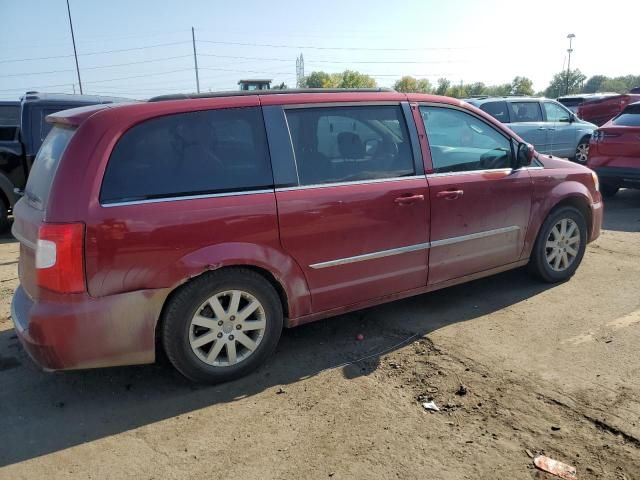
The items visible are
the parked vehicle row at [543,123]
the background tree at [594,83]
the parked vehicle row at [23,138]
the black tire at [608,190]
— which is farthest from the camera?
the background tree at [594,83]

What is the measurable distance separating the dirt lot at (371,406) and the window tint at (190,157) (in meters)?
1.29

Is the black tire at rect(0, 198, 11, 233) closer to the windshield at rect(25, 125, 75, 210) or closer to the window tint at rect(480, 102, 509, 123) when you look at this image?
the windshield at rect(25, 125, 75, 210)

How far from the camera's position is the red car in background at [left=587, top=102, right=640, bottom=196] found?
8508mm

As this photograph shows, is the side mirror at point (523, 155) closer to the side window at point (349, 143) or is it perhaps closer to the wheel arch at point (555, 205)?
the wheel arch at point (555, 205)

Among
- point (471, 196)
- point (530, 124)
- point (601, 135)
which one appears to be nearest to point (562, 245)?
point (471, 196)

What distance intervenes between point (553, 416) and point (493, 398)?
336 mm

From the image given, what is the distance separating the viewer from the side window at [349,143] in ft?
12.0

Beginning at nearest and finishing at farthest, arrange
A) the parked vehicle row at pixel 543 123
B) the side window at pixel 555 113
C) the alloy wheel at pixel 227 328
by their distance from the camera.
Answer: the alloy wheel at pixel 227 328 → the parked vehicle row at pixel 543 123 → the side window at pixel 555 113

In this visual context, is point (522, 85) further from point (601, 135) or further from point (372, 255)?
point (372, 255)

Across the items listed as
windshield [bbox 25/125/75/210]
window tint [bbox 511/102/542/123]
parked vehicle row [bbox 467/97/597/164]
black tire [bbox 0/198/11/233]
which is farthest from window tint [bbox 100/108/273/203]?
window tint [bbox 511/102/542/123]

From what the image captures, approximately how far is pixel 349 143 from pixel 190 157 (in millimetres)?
1180

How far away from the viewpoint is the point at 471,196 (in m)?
4.30

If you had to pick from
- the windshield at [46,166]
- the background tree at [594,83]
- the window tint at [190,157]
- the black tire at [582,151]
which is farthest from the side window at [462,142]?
the background tree at [594,83]

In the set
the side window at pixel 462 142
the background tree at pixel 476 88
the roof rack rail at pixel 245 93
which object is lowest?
the side window at pixel 462 142
